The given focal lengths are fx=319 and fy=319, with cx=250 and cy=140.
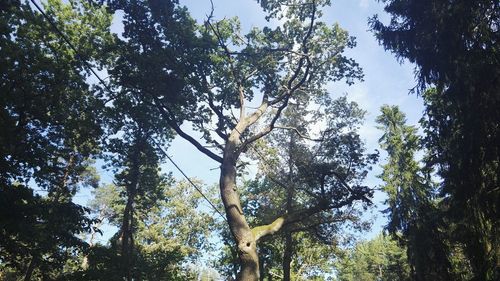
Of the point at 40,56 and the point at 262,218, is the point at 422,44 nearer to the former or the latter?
the point at 262,218

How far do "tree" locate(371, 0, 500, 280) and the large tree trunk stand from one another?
5.47m

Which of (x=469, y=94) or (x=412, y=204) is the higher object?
(x=412, y=204)

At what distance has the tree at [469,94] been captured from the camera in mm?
7848

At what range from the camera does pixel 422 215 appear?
20406 mm

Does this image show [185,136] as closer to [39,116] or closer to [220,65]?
[220,65]

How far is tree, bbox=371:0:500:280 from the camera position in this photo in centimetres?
785

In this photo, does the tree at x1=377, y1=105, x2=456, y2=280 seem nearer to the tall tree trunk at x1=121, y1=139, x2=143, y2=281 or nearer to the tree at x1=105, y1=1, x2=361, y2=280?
the tree at x1=105, y1=1, x2=361, y2=280

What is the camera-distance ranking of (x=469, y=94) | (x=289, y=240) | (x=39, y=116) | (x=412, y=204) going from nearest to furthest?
1. (x=469, y=94)
2. (x=39, y=116)
3. (x=289, y=240)
4. (x=412, y=204)

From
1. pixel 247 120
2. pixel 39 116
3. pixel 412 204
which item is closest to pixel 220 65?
pixel 247 120

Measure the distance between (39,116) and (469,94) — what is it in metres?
16.9

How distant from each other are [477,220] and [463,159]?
70.4 inches

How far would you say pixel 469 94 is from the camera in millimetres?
8250

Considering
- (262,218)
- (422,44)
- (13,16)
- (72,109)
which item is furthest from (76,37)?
(422,44)

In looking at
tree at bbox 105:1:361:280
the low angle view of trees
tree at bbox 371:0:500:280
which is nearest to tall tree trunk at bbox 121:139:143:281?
the low angle view of trees
